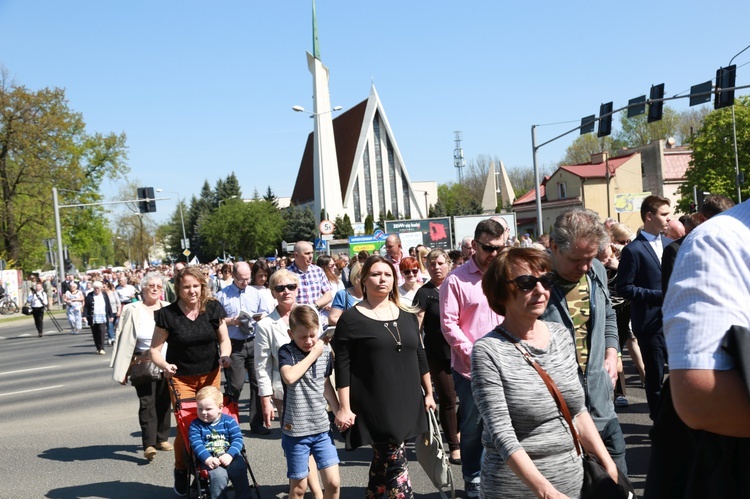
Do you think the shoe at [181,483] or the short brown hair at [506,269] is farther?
the shoe at [181,483]

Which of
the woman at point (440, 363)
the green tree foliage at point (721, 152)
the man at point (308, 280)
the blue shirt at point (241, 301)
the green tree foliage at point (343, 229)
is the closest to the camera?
the woman at point (440, 363)

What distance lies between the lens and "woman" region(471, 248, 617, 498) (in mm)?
3086

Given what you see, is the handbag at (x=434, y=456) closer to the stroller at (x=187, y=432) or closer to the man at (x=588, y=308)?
the stroller at (x=187, y=432)

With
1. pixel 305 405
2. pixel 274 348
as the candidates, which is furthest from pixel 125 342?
pixel 305 405

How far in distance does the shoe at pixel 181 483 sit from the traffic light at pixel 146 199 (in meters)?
31.3

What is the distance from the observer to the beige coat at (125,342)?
7758 millimetres

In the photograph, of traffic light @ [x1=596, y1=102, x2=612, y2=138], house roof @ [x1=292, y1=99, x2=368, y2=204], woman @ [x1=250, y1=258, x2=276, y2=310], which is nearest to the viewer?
woman @ [x1=250, y1=258, x2=276, y2=310]

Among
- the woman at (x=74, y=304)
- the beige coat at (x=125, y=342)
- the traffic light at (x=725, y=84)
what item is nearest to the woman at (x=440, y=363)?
the beige coat at (x=125, y=342)

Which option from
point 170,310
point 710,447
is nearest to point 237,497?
point 170,310

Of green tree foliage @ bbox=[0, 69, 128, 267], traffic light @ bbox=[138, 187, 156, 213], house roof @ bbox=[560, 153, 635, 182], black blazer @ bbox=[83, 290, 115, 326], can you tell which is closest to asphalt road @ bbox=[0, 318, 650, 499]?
black blazer @ bbox=[83, 290, 115, 326]

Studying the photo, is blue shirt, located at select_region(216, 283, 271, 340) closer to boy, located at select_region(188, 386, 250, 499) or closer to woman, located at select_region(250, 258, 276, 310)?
woman, located at select_region(250, 258, 276, 310)

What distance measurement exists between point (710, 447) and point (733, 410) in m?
0.15

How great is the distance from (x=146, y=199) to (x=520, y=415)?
116 ft

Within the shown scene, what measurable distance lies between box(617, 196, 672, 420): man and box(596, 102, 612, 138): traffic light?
16.7 meters
